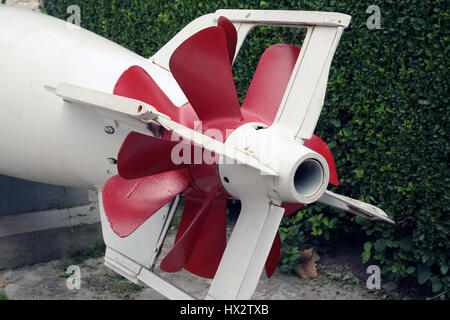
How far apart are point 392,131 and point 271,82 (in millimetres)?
796

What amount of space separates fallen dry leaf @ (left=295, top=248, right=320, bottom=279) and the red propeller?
870 mm

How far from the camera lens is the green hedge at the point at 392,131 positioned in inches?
99.3

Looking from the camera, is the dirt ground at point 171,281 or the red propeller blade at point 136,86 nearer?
the red propeller blade at point 136,86

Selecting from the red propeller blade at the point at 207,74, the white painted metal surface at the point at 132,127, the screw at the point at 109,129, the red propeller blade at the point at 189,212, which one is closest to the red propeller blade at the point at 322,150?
the white painted metal surface at the point at 132,127

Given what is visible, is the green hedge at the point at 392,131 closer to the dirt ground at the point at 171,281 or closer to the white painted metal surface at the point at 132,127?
the dirt ground at the point at 171,281

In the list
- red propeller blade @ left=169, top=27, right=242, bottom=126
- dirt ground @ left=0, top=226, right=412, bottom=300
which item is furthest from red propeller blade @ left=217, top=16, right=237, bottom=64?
dirt ground @ left=0, top=226, right=412, bottom=300

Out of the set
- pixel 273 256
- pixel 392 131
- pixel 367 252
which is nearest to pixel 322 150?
pixel 273 256

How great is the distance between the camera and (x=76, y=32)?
8.55ft

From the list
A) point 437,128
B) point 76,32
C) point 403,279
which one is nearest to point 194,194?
point 76,32

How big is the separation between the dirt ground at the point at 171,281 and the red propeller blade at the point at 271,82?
42.5 inches

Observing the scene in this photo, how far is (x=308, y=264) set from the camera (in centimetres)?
319

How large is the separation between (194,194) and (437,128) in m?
1.17

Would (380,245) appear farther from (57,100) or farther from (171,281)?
(57,100)
